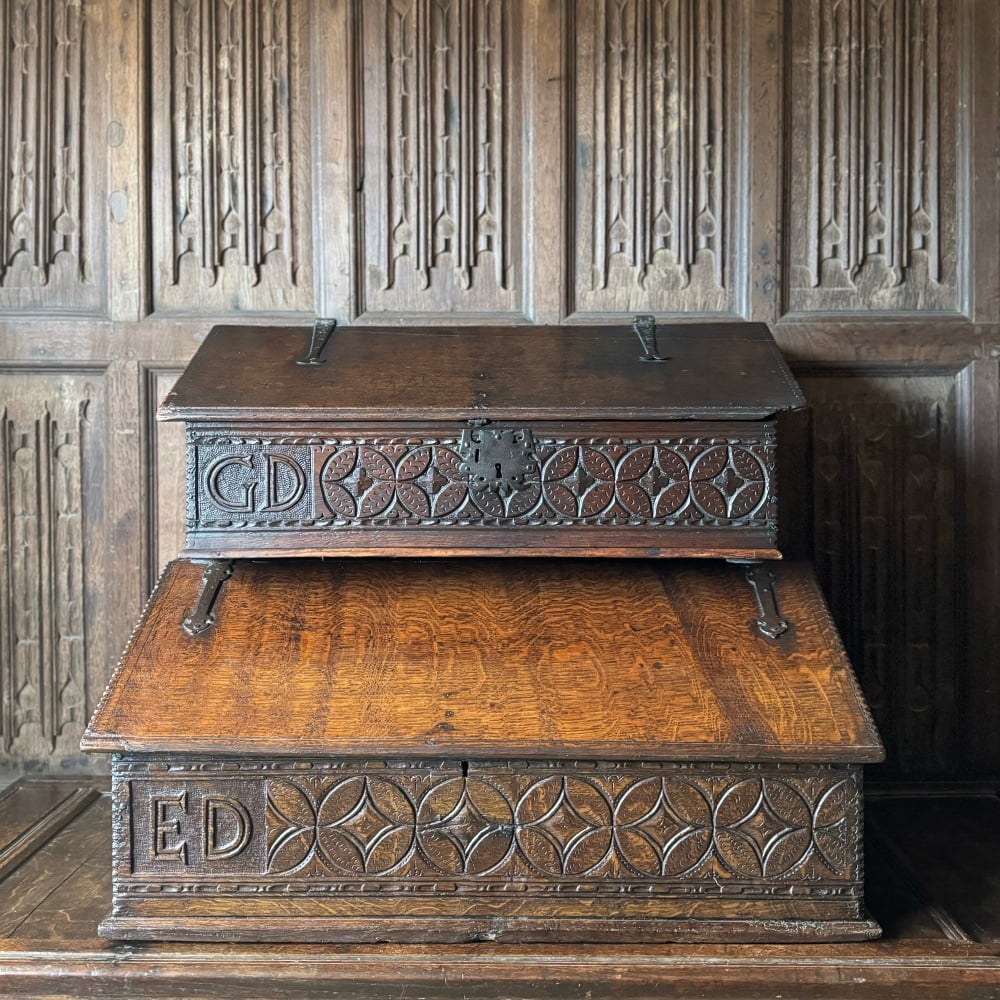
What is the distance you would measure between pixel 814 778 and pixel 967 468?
49.7 inches

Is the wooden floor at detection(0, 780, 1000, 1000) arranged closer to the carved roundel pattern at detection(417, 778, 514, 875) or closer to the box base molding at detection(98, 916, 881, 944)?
the box base molding at detection(98, 916, 881, 944)

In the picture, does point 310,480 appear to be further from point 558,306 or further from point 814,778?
point 814,778

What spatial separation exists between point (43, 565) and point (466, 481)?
51.1 inches

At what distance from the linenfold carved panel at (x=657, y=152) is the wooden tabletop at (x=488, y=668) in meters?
0.86

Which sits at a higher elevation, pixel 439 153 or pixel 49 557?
pixel 439 153

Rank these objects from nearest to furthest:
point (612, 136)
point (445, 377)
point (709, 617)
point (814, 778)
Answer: point (814, 778) < point (709, 617) < point (445, 377) < point (612, 136)

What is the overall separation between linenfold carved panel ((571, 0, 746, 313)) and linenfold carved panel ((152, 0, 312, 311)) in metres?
0.73

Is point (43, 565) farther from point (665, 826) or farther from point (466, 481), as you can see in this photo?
point (665, 826)

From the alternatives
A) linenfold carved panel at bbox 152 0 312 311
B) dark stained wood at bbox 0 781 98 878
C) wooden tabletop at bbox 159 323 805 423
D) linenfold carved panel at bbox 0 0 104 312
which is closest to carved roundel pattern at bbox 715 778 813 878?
wooden tabletop at bbox 159 323 805 423

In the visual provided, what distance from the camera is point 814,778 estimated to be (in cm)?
183

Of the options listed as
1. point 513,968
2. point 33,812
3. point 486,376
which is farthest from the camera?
point 33,812

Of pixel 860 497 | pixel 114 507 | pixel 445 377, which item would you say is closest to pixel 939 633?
pixel 860 497

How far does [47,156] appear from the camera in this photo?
275 centimetres

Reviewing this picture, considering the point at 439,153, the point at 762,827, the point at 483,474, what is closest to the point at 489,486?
the point at 483,474
